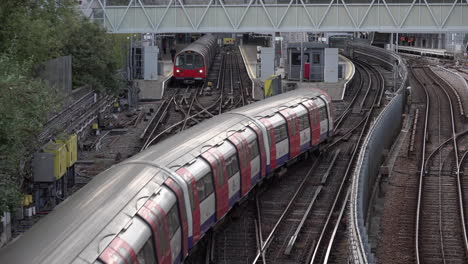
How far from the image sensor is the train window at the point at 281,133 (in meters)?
19.3

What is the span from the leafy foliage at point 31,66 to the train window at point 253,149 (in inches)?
173

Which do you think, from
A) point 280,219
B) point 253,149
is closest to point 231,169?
point 280,219

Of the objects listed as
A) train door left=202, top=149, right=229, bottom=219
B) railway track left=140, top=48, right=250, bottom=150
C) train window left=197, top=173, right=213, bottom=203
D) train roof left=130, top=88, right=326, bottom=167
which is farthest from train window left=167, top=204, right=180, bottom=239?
railway track left=140, top=48, right=250, bottom=150

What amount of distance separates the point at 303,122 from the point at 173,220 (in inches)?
408

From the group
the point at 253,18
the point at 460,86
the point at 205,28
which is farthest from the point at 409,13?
the point at 460,86

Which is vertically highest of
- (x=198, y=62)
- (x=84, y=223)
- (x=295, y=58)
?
(x=295, y=58)

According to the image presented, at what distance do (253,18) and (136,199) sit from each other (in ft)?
78.4

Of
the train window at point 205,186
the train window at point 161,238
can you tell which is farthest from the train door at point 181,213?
the train window at point 205,186

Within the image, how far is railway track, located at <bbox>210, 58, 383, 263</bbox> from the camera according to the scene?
1437cm

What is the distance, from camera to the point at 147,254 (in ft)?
32.7

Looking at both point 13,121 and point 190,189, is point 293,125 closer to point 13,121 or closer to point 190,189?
point 190,189

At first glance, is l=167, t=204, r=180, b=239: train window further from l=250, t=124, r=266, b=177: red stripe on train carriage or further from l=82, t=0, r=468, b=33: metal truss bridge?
l=82, t=0, r=468, b=33: metal truss bridge

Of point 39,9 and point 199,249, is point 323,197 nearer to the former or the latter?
point 199,249

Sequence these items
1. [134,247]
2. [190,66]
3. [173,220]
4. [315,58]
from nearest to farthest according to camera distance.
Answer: [134,247] < [173,220] < [315,58] < [190,66]
